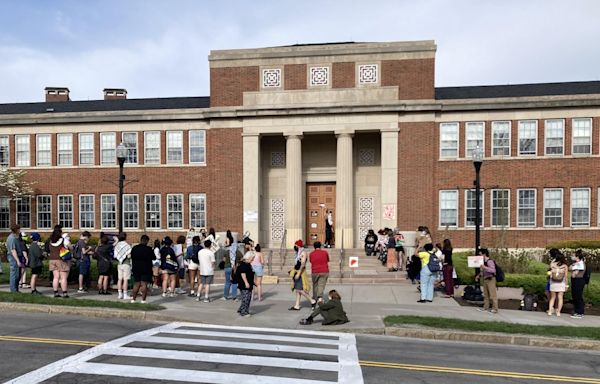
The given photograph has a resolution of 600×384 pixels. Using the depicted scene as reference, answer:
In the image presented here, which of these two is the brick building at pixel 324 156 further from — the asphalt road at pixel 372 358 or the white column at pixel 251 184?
the asphalt road at pixel 372 358

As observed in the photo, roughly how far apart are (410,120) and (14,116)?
22103 millimetres

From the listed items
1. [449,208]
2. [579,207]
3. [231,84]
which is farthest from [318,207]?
[579,207]

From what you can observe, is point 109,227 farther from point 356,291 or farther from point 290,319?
point 290,319

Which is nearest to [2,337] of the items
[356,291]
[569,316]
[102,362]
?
[102,362]

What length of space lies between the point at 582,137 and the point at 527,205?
4.31 m

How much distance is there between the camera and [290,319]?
12867mm

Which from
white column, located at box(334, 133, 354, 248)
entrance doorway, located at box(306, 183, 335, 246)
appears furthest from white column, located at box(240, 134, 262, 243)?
white column, located at box(334, 133, 354, 248)

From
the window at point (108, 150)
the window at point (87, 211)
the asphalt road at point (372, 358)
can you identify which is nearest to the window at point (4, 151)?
the window at point (87, 211)

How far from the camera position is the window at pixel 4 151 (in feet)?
96.2

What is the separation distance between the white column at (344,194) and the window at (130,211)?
11.3 metres

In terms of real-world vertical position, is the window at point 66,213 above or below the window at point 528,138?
below

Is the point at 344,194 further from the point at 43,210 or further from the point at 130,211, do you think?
the point at 43,210

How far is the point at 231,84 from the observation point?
27109mm

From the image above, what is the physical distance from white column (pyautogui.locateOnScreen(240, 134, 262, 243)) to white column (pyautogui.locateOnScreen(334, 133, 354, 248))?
418cm
